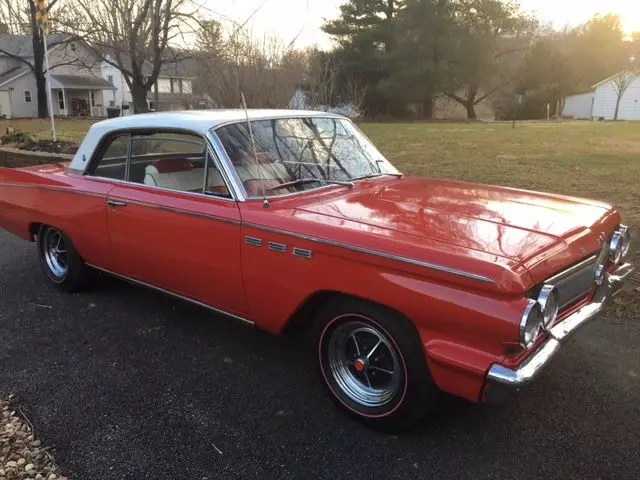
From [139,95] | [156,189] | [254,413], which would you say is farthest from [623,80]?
[254,413]

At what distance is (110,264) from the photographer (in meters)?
4.16

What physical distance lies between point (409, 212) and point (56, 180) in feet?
10.1

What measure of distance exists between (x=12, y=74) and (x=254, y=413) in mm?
54231

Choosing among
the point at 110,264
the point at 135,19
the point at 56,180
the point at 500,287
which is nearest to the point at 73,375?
the point at 110,264

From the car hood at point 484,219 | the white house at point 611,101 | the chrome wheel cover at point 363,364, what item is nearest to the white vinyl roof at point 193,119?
the car hood at point 484,219

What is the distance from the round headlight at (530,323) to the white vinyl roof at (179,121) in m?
2.19

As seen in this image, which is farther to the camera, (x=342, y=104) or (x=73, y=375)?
(x=342, y=104)

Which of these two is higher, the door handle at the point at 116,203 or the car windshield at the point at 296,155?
the car windshield at the point at 296,155

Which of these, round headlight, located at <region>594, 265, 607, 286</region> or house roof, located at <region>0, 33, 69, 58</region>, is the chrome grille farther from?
house roof, located at <region>0, 33, 69, 58</region>

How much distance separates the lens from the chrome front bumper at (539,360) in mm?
2268

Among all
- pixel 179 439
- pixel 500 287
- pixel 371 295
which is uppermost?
pixel 500 287

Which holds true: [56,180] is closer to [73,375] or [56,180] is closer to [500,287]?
[73,375]

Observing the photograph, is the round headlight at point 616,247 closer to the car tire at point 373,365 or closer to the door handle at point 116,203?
the car tire at point 373,365

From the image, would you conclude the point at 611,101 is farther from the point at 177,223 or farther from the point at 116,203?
the point at 177,223
